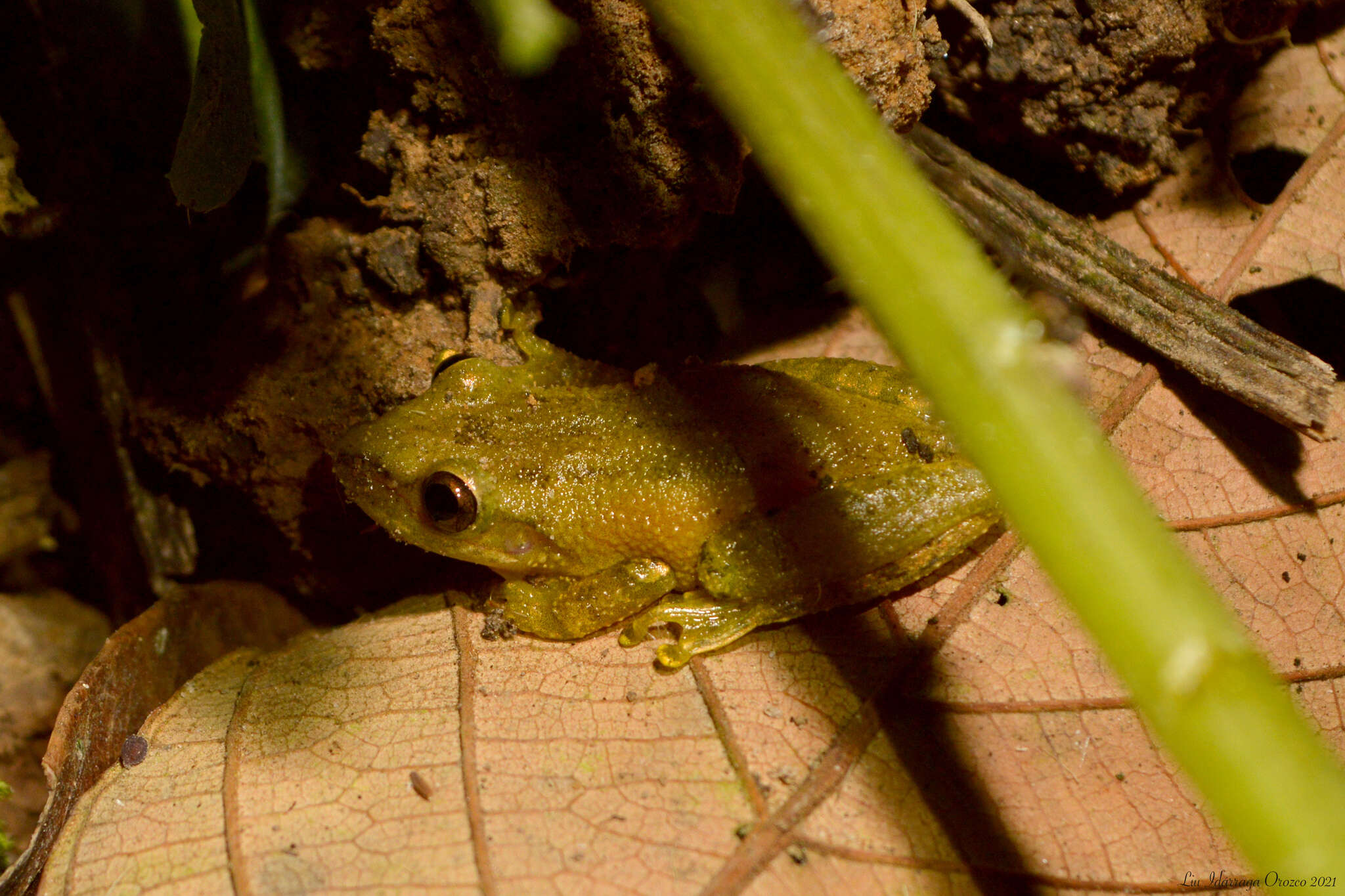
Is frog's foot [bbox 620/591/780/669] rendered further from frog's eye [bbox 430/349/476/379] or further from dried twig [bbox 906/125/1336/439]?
dried twig [bbox 906/125/1336/439]

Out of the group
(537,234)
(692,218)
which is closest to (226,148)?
(537,234)

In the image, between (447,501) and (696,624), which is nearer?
(696,624)

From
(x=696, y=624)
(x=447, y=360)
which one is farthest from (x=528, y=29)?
(x=696, y=624)

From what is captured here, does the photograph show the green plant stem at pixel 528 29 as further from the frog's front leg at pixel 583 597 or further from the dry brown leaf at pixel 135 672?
the dry brown leaf at pixel 135 672

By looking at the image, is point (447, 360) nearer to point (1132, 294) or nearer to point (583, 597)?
point (583, 597)

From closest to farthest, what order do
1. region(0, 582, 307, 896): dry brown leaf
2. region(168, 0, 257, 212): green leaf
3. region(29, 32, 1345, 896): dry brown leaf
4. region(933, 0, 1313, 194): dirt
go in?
region(29, 32, 1345, 896): dry brown leaf
region(0, 582, 307, 896): dry brown leaf
region(168, 0, 257, 212): green leaf
region(933, 0, 1313, 194): dirt

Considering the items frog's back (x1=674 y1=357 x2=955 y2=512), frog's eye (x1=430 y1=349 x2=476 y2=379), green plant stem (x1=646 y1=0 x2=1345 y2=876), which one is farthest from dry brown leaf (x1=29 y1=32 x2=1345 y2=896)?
green plant stem (x1=646 y1=0 x2=1345 y2=876)

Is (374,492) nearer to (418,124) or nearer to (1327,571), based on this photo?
(418,124)
